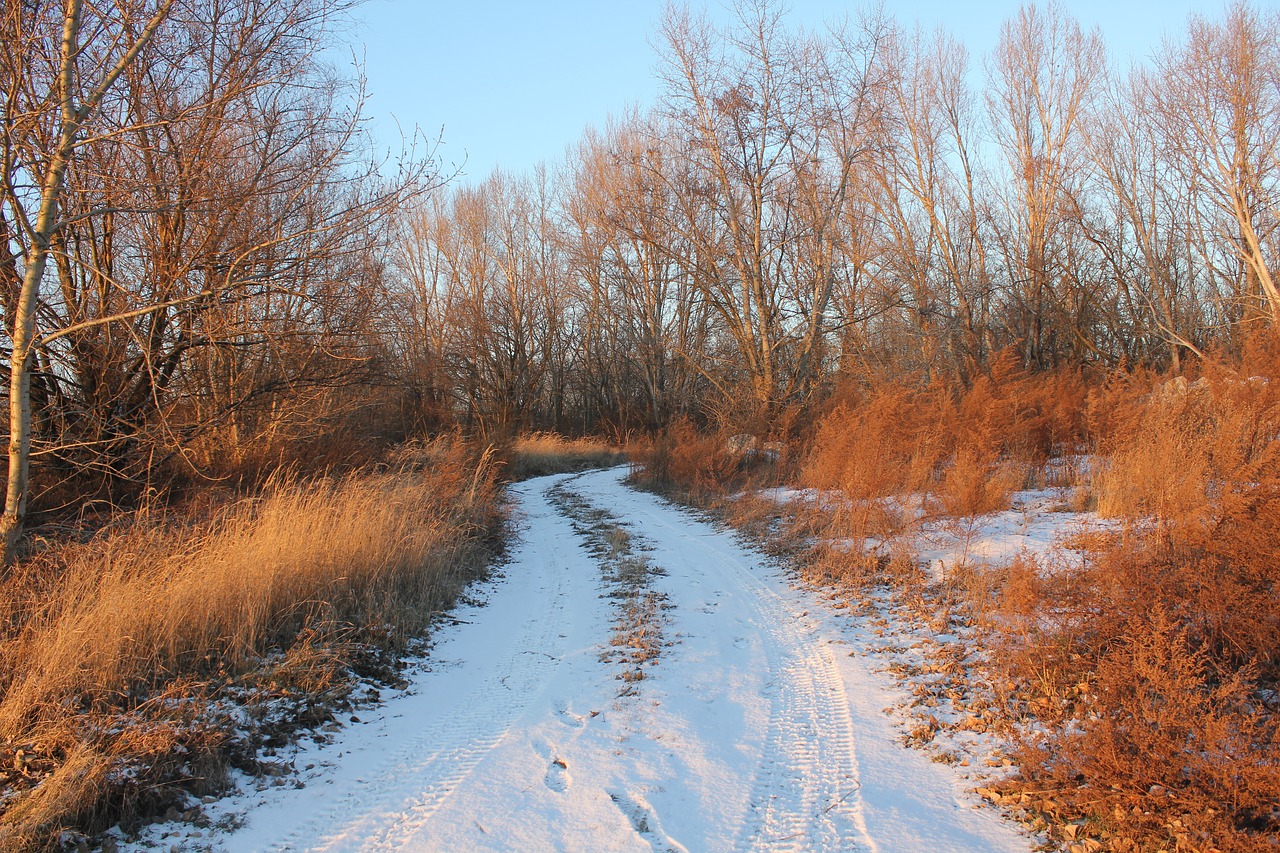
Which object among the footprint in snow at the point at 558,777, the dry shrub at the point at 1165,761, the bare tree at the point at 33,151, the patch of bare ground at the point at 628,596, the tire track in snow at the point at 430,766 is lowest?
the footprint in snow at the point at 558,777

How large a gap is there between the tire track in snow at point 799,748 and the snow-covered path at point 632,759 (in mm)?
11

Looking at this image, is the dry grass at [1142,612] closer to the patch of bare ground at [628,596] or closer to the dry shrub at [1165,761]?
the dry shrub at [1165,761]

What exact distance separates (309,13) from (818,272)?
13.5m

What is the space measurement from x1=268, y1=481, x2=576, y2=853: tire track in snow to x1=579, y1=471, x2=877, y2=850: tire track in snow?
59.6 inches

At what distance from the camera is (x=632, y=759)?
3.75 m

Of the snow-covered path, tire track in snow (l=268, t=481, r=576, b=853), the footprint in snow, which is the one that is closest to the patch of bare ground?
the snow-covered path

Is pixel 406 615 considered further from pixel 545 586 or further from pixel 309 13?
pixel 309 13

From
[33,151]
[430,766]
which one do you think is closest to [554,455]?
[33,151]

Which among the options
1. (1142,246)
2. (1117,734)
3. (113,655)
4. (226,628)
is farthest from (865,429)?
(1142,246)

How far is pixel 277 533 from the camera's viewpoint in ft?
20.3

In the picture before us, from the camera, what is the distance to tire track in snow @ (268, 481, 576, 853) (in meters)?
3.11

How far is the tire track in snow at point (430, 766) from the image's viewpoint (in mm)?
3105

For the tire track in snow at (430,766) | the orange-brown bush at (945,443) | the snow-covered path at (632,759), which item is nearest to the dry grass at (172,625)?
the snow-covered path at (632,759)

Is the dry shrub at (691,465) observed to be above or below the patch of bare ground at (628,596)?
above
